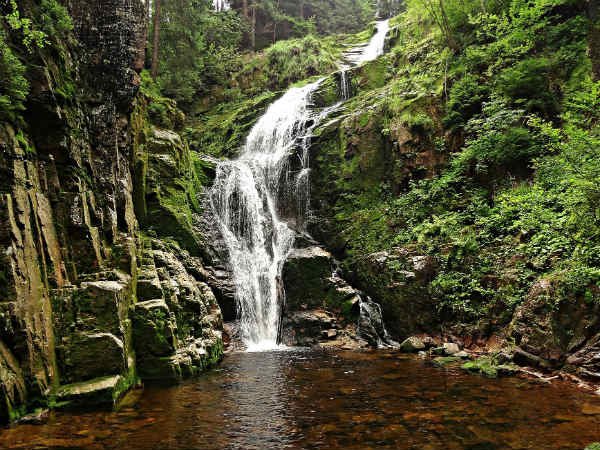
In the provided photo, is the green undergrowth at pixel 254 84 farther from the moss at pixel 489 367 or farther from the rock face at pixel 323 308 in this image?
the moss at pixel 489 367

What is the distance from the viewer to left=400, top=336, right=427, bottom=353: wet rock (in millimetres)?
9867

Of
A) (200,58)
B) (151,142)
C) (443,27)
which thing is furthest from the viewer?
(200,58)

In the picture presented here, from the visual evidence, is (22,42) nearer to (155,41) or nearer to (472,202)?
(472,202)

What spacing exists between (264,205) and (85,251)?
29.7ft

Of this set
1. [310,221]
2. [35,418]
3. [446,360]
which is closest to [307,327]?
[446,360]

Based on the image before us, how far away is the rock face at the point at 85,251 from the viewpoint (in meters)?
5.46

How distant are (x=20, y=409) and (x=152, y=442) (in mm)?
1943

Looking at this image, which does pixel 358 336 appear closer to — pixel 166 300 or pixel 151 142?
pixel 166 300

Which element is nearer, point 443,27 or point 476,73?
point 476,73

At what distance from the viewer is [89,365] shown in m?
6.13

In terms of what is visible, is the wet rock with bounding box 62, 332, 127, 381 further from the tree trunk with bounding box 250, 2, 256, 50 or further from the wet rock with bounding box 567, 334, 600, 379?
the tree trunk with bounding box 250, 2, 256, 50

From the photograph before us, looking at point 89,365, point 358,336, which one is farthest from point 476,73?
point 89,365

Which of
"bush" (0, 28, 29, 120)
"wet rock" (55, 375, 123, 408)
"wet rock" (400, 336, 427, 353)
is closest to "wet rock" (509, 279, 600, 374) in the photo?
"wet rock" (400, 336, 427, 353)

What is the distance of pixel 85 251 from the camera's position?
715 cm
